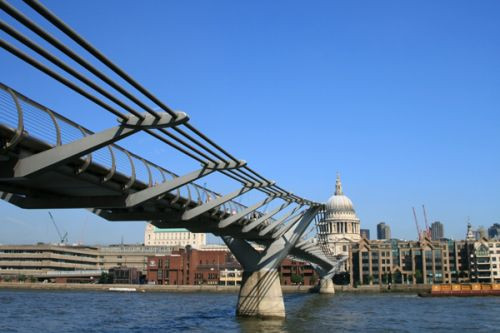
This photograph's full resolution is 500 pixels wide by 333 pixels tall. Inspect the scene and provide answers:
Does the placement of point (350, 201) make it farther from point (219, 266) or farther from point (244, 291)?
point (244, 291)

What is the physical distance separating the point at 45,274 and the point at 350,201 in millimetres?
100544

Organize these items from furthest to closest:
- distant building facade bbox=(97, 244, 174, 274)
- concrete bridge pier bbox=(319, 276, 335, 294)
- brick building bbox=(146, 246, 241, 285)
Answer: distant building facade bbox=(97, 244, 174, 274)
brick building bbox=(146, 246, 241, 285)
concrete bridge pier bbox=(319, 276, 335, 294)

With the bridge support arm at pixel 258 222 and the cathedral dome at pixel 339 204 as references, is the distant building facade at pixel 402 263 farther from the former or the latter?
the bridge support arm at pixel 258 222

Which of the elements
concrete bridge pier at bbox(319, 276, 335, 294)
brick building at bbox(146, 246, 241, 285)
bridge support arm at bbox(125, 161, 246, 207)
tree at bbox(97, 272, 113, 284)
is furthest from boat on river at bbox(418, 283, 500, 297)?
tree at bbox(97, 272, 113, 284)

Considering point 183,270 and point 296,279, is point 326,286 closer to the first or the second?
point 296,279

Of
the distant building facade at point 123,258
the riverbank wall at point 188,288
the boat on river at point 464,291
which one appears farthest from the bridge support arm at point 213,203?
the distant building facade at point 123,258

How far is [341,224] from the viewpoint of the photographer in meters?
181

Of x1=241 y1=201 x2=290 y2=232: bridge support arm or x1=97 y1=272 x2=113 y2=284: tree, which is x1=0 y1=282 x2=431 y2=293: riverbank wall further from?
x1=241 y1=201 x2=290 y2=232: bridge support arm

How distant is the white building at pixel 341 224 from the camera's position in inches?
6713

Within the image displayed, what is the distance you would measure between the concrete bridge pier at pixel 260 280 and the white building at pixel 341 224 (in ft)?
417

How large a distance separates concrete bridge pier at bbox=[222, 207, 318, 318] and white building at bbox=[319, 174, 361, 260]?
127m

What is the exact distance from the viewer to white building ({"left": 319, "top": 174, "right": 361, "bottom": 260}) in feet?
559

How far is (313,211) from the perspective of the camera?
154ft

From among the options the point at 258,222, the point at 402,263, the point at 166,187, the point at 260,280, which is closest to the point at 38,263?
the point at 402,263
